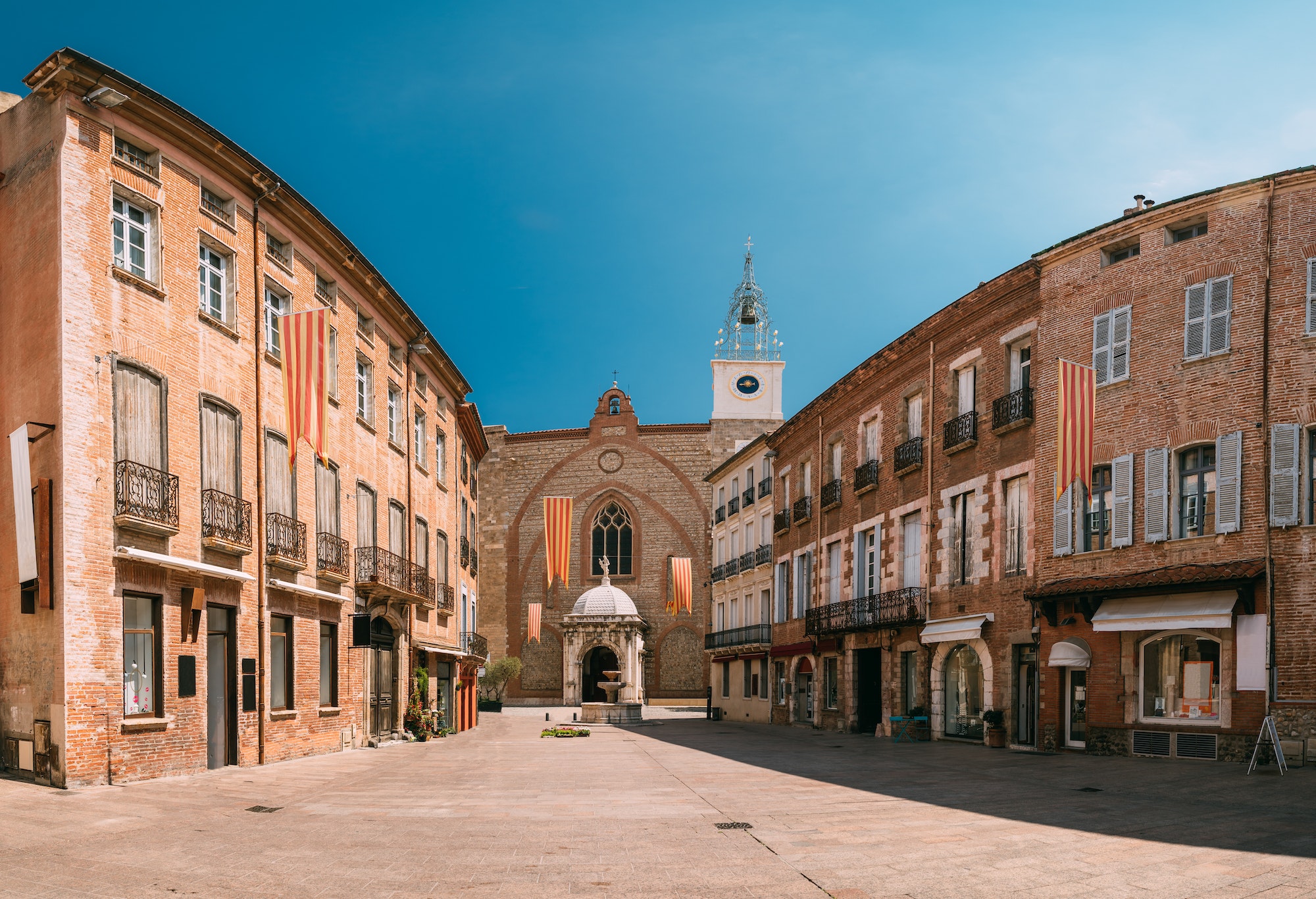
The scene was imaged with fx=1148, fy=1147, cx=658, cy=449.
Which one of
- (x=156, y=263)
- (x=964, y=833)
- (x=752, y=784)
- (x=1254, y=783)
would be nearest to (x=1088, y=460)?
(x=1254, y=783)

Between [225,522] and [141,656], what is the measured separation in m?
2.81

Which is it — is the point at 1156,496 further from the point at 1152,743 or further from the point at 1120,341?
the point at 1152,743

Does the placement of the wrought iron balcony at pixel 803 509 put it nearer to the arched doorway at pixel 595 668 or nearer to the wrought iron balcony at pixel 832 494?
the wrought iron balcony at pixel 832 494

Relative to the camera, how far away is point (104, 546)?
15602 millimetres

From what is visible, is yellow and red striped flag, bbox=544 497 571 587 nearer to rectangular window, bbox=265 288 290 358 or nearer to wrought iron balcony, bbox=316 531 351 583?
wrought iron balcony, bbox=316 531 351 583

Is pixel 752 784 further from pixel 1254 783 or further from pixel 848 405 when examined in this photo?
pixel 848 405

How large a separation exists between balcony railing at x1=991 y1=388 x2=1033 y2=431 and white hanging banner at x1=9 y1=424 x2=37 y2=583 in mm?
18438

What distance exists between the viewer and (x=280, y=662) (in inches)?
845

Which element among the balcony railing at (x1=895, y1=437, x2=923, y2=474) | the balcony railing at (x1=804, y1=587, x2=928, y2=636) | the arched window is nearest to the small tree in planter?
the arched window

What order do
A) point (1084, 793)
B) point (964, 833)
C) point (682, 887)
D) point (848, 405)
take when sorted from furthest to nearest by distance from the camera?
point (848, 405), point (1084, 793), point (964, 833), point (682, 887)

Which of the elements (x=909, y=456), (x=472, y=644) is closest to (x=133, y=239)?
(x=909, y=456)

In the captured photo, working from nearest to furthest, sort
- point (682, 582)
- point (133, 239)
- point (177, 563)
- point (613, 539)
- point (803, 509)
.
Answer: point (177, 563) → point (133, 239) → point (803, 509) → point (682, 582) → point (613, 539)

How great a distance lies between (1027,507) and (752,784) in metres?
10.4

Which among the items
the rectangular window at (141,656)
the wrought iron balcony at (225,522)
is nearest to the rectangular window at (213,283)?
the wrought iron balcony at (225,522)
